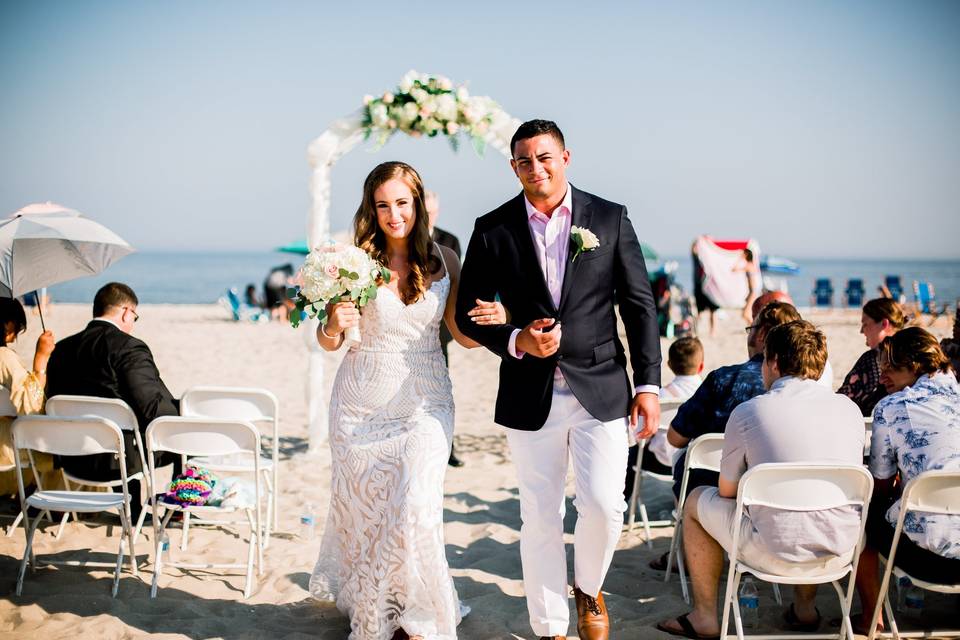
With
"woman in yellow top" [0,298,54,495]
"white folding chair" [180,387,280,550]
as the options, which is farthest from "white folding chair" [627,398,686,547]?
"woman in yellow top" [0,298,54,495]

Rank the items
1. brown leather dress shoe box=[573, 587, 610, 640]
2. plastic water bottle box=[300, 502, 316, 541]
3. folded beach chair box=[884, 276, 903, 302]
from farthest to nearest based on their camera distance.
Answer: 1. folded beach chair box=[884, 276, 903, 302]
2. plastic water bottle box=[300, 502, 316, 541]
3. brown leather dress shoe box=[573, 587, 610, 640]

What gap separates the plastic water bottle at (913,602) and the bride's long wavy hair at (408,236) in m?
3.01

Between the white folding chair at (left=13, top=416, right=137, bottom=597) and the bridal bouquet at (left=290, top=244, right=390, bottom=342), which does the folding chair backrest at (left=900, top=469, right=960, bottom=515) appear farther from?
the white folding chair at (left=13, top=416, right=137, bottom=597)

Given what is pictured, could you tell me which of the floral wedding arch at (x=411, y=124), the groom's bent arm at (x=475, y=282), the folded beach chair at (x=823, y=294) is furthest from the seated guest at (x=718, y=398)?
the folded beach chair at (x=823, y=294)

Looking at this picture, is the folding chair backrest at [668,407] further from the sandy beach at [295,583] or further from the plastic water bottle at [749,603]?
the plastic water bottle at [749,603]

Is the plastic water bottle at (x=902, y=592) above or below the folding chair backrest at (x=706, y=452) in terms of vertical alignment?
below

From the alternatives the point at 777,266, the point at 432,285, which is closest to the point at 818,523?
the point at 432,285

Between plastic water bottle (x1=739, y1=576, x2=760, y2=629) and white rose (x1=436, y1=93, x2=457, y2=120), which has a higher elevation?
white rose (x1=436, y1=93, x2=457, y2=120)

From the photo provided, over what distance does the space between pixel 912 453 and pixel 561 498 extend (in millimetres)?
1658

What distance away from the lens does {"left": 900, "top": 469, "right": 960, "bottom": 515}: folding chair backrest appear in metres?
3.49

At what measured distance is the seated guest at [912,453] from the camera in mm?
3627

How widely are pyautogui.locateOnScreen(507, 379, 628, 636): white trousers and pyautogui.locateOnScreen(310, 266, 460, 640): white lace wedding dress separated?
441mm

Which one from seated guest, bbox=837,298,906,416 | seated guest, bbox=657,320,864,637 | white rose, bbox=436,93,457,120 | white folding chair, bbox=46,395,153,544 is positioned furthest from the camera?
white rose, bbox=436,93,457,120

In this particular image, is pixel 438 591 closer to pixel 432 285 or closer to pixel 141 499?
pixel 432 285
